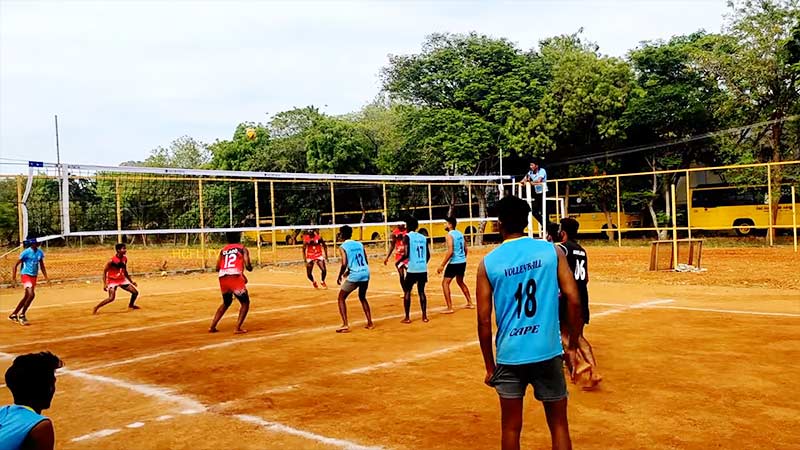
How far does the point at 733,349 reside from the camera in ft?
27.7

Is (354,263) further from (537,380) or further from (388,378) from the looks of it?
(537,380)

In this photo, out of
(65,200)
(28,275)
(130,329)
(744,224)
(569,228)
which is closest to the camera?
(569,228)

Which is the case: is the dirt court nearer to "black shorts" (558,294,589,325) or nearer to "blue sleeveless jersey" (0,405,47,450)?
"black shorts" (558,294,589,325)

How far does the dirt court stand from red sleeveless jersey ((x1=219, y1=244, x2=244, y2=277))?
3.54 ft

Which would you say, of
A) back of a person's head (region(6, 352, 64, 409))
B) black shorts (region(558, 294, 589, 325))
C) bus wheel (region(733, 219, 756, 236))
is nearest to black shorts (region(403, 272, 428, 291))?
black shorts (region(558, 294, 589, 325))

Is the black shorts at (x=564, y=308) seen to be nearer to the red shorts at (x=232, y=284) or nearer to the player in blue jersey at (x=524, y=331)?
the player in blue jersey at (x=524, y=331)

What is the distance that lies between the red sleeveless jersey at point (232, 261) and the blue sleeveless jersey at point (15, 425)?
305 inches

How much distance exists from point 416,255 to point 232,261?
3.19m

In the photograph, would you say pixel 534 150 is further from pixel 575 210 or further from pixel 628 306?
pixel 628 306

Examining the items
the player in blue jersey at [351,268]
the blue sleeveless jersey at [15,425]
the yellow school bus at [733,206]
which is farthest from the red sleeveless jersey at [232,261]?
the yellow school bus at [733,206]

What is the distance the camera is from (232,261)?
1086cm

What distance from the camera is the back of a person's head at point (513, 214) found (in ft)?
13.6

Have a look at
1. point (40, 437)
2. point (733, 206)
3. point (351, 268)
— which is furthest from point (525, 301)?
point (733, 206)

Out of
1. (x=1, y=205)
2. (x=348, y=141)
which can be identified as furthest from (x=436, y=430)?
(x=348, y=141)
